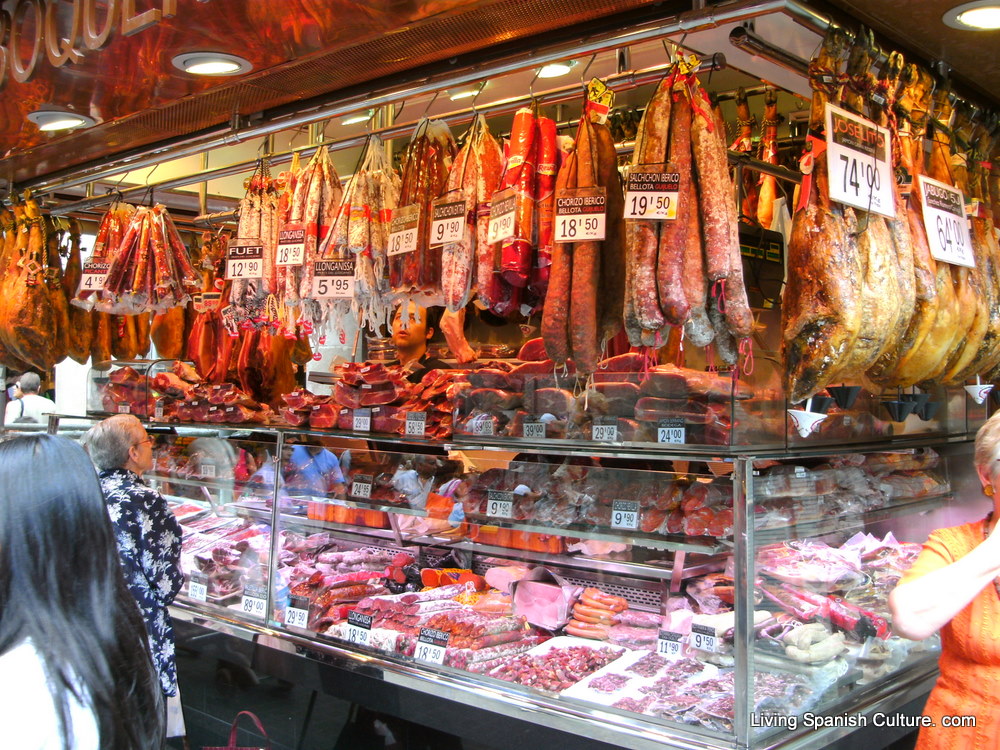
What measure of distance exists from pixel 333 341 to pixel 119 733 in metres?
7.11

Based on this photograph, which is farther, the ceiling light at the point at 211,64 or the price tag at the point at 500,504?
the price tag at the point at 500,504

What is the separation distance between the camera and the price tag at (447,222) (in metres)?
3.46

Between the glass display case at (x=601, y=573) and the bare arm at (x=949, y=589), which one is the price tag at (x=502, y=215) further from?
the bare arm at (x=949, y=589)

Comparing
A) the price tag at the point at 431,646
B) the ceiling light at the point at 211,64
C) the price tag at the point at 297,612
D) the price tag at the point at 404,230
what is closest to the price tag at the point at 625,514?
the price tag at the point at 431,646

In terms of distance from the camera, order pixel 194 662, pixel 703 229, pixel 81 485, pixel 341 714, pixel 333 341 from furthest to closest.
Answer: pixel 333 341
pixel 194 662
pixel 341 714
pixel 703 229
pixel 81 485

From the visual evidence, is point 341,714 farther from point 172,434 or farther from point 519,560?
point 172,434

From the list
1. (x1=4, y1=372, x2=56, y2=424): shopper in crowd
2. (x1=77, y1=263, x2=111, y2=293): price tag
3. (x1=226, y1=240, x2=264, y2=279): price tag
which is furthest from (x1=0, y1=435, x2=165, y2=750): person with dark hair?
(x1=4, y1=372, x2=56, y2=424): shopper in crowd

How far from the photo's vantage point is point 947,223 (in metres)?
3.40

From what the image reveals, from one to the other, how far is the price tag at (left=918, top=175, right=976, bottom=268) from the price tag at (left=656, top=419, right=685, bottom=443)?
115 cm

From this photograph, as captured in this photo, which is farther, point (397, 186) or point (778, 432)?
point (397, 186)

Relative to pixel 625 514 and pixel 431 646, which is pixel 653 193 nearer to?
pixel 625 514

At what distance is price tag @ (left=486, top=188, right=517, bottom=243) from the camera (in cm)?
321

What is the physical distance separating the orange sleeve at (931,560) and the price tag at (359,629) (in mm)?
2462

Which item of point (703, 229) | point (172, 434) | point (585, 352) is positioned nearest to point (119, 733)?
point (585, 352)
